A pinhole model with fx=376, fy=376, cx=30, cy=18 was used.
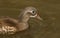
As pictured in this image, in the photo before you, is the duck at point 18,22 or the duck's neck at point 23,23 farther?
the duck's neck at point 23,23

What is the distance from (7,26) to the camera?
457 inches

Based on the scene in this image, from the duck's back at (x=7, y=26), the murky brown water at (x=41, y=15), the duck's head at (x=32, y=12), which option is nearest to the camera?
the murky brown water at (x=41, y=15)

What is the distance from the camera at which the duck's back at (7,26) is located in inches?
456

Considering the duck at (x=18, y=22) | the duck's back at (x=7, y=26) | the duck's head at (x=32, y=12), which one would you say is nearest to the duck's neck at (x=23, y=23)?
the duck at (x=18, y=22)

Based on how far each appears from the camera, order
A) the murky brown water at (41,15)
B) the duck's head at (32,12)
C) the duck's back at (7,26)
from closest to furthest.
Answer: the murky brown water at (41,15) → the duck's back at (7,26) → the duck's head at (32,12)

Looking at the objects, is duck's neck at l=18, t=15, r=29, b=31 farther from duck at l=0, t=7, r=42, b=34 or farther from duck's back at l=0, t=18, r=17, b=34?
duck's back at l=0, t=18, r=17, b=34

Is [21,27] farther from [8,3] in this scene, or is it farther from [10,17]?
[8,3]

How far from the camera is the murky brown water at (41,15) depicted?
11.4m

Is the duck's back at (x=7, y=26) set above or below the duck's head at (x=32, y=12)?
below

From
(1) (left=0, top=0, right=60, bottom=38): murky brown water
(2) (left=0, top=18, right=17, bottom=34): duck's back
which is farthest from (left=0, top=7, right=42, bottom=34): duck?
(1) (left=0, top=0, right=60, bottom=38): murky brown water

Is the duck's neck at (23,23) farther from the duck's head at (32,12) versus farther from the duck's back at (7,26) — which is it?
the duck's back at (7,26)

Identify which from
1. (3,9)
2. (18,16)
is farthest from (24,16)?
(3,9)

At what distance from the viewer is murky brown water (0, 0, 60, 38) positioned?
448 inches

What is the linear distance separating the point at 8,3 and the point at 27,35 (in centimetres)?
268
